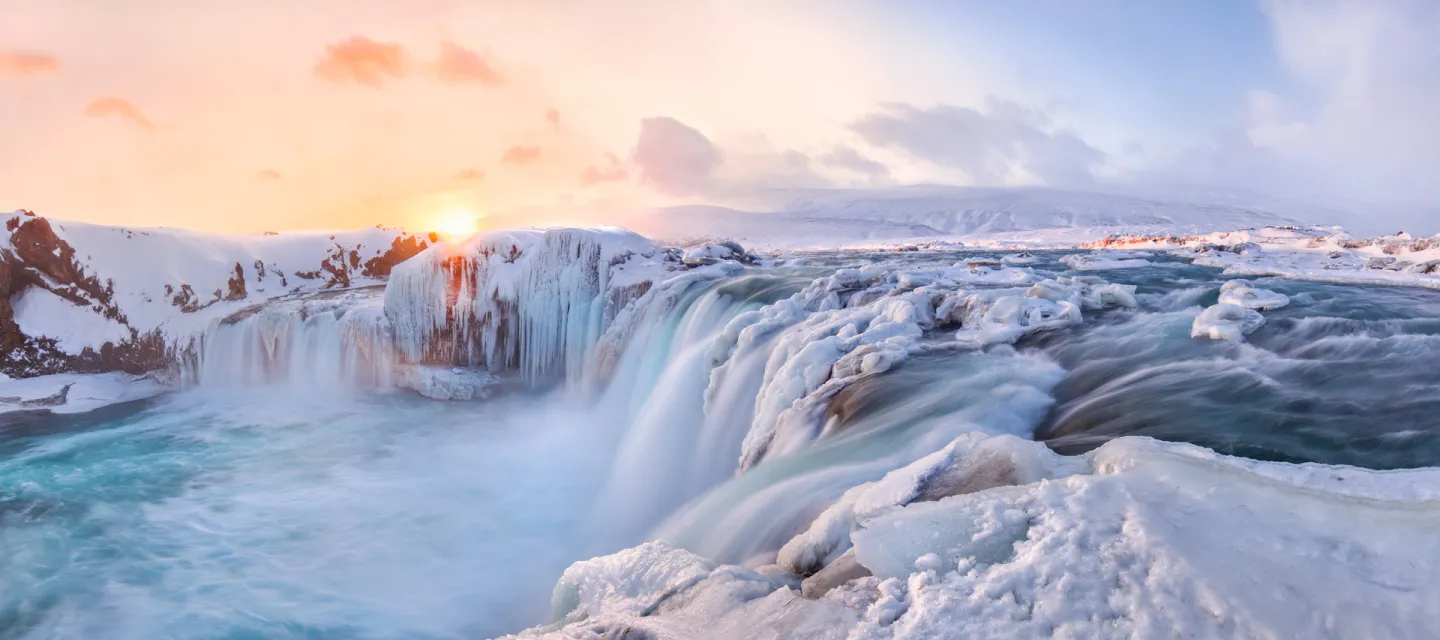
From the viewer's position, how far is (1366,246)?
15.2 m

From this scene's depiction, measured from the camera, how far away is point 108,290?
16.0 m

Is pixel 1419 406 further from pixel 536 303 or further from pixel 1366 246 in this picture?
pixel 1366 246

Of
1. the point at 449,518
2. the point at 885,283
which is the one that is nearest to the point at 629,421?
the point at 449,518

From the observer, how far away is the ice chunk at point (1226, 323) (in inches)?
241

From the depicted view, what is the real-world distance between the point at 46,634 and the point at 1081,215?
497ft

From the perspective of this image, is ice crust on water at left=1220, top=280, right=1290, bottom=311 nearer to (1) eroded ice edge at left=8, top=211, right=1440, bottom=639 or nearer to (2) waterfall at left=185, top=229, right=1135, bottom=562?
(1) eroded ice edge at left=8, top=211, right=1440, bottom=639

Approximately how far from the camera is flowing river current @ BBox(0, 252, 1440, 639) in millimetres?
4535

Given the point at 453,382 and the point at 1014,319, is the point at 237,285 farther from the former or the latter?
the point at 1014,319

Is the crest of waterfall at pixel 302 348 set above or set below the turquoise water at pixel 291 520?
above

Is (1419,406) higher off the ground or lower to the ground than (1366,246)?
lower

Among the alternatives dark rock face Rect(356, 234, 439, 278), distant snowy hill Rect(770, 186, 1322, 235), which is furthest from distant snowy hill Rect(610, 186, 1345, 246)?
dark rock face Rect(356, 234, 439, 278)

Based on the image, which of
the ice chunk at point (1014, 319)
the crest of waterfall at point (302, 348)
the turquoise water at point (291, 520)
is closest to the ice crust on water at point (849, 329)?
the ice chunk at point (1014, 319)

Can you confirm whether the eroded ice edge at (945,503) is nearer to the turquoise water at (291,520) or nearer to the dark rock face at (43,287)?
the turquoise water at (291,520)

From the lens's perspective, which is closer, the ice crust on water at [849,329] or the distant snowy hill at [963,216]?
the ice crust on water at [849,329]
